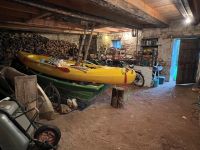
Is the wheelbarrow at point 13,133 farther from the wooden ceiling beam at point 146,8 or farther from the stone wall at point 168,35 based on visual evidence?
the stone wall at point 168,35

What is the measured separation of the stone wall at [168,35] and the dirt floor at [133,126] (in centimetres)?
249

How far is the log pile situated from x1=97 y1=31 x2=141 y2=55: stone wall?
158cm

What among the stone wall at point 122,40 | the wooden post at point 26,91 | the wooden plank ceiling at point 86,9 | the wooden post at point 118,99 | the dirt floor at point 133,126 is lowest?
the dirt floor at point 133,126

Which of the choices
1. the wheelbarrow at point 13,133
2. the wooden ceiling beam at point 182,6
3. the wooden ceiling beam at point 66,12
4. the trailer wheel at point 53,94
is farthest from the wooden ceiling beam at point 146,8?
the wheelbarrow at point 13,133

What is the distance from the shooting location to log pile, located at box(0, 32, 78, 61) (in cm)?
603

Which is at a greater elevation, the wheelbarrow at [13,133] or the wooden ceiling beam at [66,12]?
the wooden ceiling beam at [66,12]

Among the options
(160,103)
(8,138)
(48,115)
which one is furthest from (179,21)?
(8,138)

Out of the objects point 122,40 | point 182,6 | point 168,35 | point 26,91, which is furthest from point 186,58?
point 26,91

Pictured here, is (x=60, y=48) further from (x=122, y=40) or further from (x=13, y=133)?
(x=13, y=133)

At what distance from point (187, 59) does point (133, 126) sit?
4.37 metres

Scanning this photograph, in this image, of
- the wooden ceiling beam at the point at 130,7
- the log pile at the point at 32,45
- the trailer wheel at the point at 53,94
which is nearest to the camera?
the wooden ceiling beam at the point at 130,7

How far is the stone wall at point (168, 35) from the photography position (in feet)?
18.2

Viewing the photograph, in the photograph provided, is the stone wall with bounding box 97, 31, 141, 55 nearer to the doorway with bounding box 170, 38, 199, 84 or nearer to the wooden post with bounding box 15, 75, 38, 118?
the doorway with bounding box 170, 38, 199, 84

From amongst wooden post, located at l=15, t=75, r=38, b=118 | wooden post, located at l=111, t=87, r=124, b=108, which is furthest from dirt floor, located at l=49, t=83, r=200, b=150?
wooden post, located at l=15, t=75, r=38, b=118
